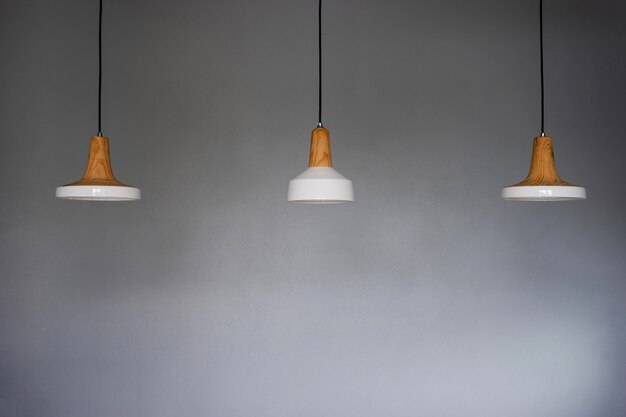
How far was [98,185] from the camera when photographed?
5.86 feet

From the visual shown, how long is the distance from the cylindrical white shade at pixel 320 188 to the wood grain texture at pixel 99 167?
1.70ft

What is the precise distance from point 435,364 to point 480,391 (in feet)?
0.77

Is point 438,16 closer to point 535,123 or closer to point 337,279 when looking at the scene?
point 535,123

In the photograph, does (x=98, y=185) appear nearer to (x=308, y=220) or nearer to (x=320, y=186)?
(x=320, y=186)

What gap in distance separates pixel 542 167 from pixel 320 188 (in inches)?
26.4

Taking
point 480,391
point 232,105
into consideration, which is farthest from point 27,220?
point 480,391

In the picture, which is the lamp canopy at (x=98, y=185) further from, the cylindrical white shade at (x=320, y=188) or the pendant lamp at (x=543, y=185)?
the pendant lamp at (x=543, y=185)

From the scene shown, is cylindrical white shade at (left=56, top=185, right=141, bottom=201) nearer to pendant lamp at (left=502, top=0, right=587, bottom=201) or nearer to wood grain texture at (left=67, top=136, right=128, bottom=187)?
wood grain texture at (left=67, top=136, right=128, bottom=187)

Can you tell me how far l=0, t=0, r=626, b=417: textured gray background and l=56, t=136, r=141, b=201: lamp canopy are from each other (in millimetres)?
1012

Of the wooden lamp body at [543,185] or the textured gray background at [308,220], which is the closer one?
the wooden lamp body at [543,185]

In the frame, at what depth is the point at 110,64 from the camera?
115 inches

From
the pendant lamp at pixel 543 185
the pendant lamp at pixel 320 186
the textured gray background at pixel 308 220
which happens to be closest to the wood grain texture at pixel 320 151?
the pendant lamp at pixel 320 186

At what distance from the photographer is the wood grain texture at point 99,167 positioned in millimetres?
1838

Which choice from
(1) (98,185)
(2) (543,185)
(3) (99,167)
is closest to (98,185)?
(1) (98,185)
